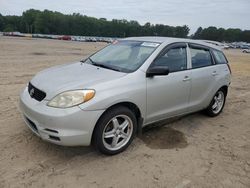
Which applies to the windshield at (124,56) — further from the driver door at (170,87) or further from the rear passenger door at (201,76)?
the rear passenger door at (201,76)

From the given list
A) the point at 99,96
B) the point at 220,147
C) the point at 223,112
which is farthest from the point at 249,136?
the point at 99,96

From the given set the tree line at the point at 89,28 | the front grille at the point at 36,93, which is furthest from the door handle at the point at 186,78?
the tree line at the point at 89,28

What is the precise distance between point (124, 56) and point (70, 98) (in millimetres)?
1562

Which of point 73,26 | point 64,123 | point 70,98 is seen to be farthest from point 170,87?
point 73,26

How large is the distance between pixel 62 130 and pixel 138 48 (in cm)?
209

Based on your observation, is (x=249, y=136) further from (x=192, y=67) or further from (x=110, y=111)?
(x=110, y=111)

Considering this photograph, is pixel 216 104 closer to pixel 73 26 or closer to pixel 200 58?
pixel 200 58

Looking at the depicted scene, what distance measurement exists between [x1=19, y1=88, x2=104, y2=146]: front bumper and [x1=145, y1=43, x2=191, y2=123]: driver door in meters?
1.05

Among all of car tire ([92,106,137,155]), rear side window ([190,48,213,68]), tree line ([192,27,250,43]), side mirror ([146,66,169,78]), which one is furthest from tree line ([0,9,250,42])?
car tire ([92,106,137,155])

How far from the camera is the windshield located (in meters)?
4.46

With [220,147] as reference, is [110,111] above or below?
above

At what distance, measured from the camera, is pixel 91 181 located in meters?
3.43

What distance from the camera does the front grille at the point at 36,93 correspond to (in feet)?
12.4

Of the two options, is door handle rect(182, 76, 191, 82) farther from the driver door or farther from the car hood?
the car hood
